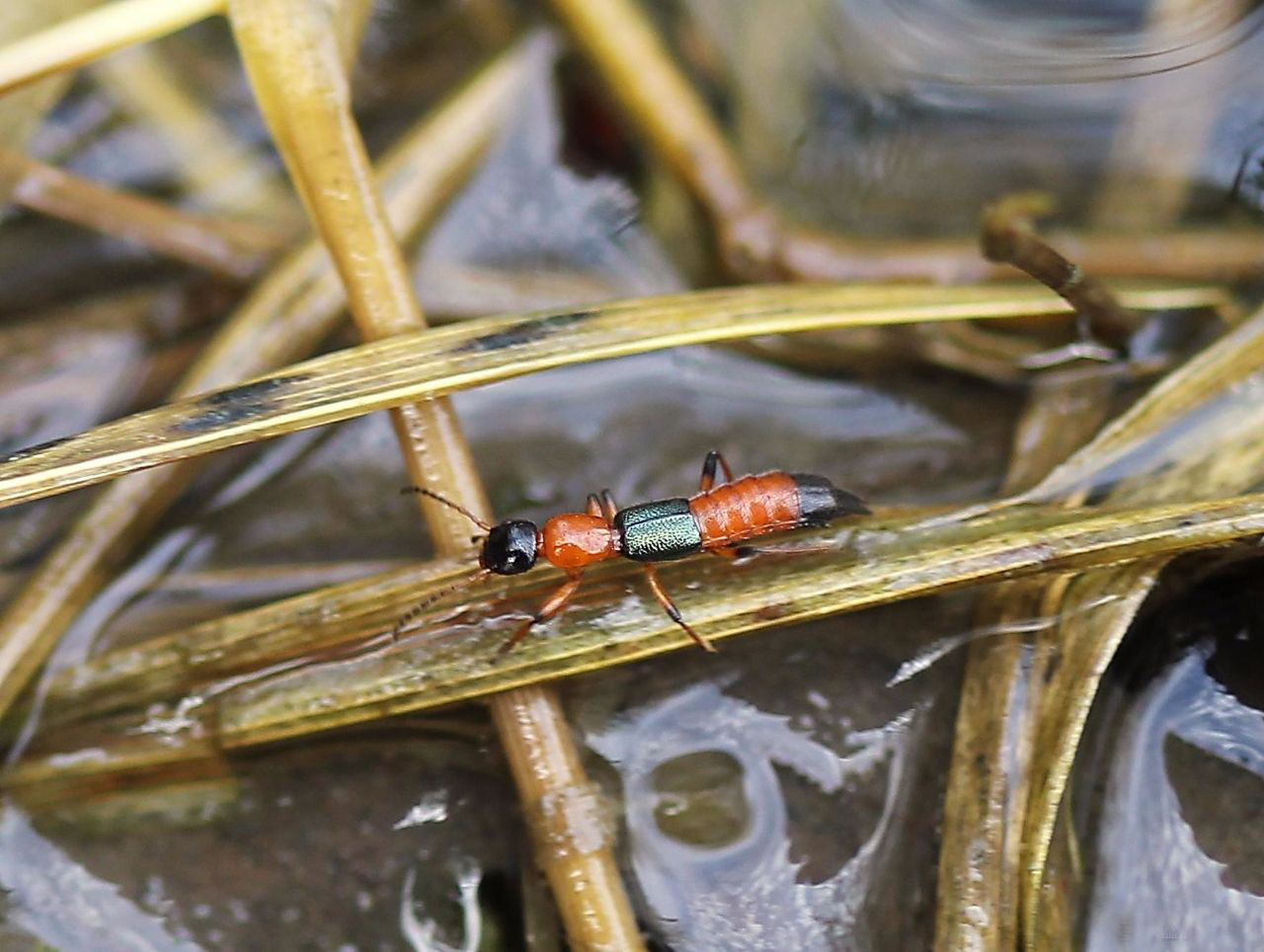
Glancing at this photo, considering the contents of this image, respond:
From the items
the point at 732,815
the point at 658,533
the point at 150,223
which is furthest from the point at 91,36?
the point at 732,815

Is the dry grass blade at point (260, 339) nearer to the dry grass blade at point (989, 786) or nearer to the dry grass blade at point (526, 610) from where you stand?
the dry grass blade at point (526, 610)

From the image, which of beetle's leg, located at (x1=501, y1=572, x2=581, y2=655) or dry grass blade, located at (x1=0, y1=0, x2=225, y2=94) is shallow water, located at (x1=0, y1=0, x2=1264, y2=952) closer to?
beetle's leg, located at (x1=501, y1=572, x2=581, y2=655)

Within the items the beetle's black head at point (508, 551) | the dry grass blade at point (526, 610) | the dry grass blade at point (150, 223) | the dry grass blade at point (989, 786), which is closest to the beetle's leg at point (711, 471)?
the dry grass blade at point (526, 610)

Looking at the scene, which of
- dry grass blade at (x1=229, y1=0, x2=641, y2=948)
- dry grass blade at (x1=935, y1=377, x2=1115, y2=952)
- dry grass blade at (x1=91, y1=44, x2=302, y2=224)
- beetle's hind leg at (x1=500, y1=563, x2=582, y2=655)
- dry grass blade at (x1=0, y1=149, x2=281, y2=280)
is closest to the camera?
dry grass blade at (x1=935, y1=377, x2=1115, y2=952)

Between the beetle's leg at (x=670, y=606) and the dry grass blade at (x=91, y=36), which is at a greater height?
the dry grass blade at (x=91, y=36)

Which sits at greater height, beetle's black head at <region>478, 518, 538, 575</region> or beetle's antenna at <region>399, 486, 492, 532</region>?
beetle's antenna at <region>399, 486, 492, 532</region>

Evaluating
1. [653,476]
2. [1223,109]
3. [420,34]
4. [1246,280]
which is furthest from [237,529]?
[1223,109]

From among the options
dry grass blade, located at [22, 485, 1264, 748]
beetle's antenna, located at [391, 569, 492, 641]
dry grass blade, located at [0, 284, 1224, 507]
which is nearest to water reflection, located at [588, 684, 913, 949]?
dry grass blade, located at [22, 485, 1264, 748]
